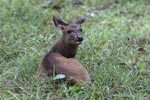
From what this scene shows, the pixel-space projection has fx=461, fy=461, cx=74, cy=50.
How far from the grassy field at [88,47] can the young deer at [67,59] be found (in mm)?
142

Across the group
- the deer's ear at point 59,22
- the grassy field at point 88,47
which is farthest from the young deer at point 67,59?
the grassy field at point 88,47

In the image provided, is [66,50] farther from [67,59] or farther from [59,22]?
[59,22]

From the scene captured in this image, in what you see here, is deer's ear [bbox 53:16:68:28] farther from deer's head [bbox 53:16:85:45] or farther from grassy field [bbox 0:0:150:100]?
grassy field [bbox 0:0:150:100]

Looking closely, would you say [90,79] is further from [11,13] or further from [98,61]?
[11,13]

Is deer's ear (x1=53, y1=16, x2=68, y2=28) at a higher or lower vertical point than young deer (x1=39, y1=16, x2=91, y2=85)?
higher

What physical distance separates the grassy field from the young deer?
0.14 m

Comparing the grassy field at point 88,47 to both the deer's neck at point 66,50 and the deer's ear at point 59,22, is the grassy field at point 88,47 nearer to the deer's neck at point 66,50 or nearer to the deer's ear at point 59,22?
the deer's neck at point 66,50

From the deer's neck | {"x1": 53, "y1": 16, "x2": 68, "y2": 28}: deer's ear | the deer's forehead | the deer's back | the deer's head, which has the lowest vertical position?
the deer's back

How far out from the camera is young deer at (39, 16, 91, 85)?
5298mm

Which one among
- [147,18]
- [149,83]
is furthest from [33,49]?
[147,18]

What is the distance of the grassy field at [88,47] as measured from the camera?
17.1 feet

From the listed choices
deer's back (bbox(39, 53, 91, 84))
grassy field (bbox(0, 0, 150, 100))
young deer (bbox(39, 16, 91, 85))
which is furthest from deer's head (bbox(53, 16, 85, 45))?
grassy field (bbox(0, 0, 150, 100))

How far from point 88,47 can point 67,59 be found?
112cm

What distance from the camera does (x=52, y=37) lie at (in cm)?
720
